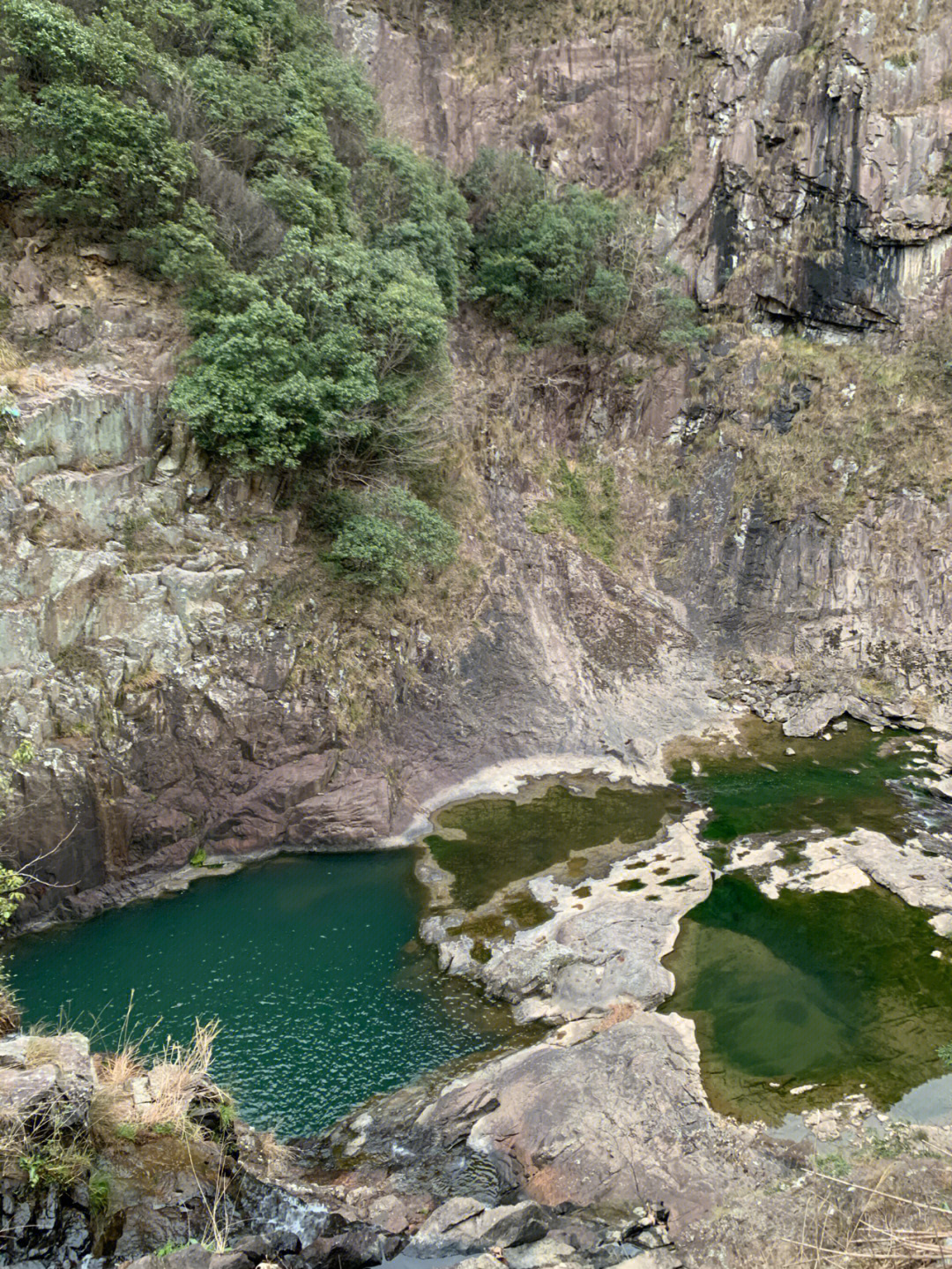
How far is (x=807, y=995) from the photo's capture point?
14562 mm

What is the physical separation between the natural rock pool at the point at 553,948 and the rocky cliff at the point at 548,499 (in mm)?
2092

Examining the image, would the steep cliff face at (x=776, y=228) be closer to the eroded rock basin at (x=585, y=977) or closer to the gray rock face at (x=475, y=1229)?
the eroded rock basin at (x=585, y=977)

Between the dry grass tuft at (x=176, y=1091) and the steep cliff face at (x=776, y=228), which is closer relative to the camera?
the dry grass tuft at (x=176, y=1091)

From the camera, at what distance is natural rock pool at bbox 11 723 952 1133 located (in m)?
13.3

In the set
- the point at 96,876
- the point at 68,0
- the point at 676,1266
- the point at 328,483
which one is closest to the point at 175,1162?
the point at 676,1266

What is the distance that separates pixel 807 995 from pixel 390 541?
45.3 feet

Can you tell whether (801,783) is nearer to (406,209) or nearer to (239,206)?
(239,206)

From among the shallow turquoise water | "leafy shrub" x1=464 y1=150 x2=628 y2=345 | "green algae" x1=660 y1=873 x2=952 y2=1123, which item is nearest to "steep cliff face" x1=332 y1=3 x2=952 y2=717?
"leafy shrub" x1=464 y1=150 x2=628 y2=345

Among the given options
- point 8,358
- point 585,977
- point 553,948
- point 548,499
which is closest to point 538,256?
point 548,499

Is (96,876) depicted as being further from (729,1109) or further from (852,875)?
(852,875)

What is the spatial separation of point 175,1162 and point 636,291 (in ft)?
102

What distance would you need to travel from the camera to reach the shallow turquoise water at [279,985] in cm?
1342

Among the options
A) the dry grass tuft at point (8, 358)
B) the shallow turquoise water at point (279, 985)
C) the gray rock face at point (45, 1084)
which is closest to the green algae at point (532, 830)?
the shallow turquoise water at point (279, 985)

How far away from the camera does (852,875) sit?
17719 millimetres
